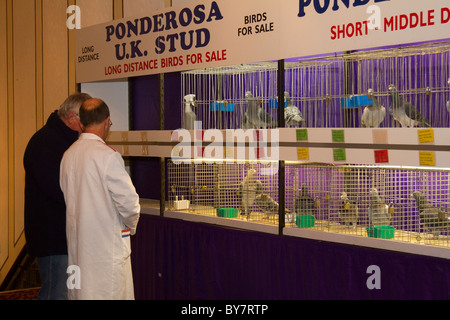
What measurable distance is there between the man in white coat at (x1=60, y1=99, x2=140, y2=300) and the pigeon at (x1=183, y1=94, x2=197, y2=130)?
6.57 ft

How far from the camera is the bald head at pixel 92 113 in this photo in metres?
3.50

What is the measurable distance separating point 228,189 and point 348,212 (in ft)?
4.03

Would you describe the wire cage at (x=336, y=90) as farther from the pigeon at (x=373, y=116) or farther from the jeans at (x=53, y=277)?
the jeans at (x=53, y=277)

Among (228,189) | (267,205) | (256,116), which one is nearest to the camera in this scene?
(267,205)

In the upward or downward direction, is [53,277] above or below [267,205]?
below

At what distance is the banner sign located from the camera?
357 cm

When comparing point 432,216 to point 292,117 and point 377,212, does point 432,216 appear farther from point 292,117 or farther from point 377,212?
point 292,117

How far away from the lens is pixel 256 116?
4.94 m

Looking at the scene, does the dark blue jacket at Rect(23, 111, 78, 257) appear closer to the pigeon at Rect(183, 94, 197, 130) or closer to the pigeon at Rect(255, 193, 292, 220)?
the pigeon at Rect(255, 193, 292, 220)

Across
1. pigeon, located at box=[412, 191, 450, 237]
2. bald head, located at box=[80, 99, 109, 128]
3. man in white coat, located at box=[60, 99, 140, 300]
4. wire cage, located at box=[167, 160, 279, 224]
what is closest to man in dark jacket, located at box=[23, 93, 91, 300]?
man in white coat, located at box=[60, 99, 140, 300]

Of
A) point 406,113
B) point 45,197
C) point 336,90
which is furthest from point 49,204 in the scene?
point 336,90

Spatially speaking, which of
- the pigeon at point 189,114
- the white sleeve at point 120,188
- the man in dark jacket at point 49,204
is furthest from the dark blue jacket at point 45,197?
the pigeon at point 189,114

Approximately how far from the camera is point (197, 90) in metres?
6.04

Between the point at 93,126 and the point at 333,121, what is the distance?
7.55 ft
